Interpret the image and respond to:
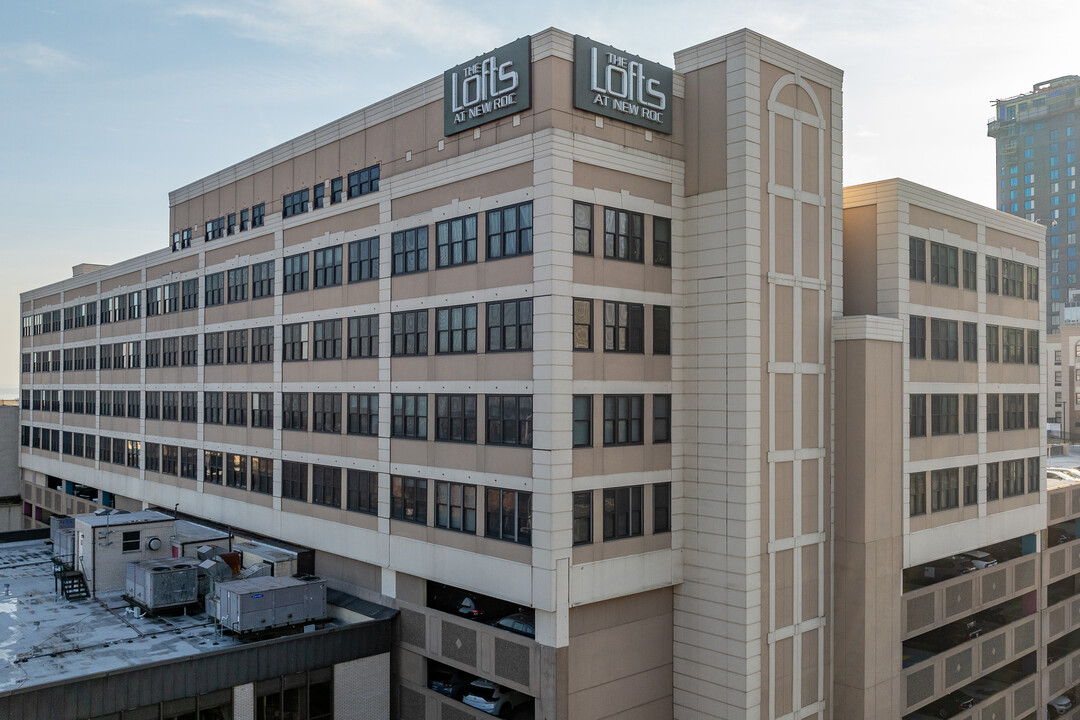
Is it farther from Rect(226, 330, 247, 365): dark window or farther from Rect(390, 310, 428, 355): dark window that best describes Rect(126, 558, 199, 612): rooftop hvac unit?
Rect(390, 310, 428, 355): dark window

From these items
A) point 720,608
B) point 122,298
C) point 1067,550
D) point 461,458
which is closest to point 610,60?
point 461,458

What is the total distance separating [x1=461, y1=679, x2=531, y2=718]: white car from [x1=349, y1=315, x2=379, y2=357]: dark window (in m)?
15.6

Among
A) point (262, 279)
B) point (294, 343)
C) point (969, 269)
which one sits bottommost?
point (294, 343)

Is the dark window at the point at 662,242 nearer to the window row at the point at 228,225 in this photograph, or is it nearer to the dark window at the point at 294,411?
the dark window at the point at 294,411

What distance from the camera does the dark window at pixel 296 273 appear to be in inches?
1727

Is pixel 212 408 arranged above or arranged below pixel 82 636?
above

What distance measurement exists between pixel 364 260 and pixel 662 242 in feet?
48.0

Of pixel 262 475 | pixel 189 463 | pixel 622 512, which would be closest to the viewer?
pixel 622 512

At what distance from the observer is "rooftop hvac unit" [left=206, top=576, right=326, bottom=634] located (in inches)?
1346

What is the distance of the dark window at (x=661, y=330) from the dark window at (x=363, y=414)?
44.6 feet

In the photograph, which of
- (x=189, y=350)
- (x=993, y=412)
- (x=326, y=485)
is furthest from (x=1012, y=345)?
(x=189, y=350)

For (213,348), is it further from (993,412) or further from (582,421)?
(993,412)

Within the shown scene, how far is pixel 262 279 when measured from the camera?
47.3m

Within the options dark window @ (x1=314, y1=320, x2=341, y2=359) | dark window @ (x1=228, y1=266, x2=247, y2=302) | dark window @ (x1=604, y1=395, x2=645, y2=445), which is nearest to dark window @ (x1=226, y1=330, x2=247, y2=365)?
dark window @ (x1=228, y1=266, x2=247, y2=302)
